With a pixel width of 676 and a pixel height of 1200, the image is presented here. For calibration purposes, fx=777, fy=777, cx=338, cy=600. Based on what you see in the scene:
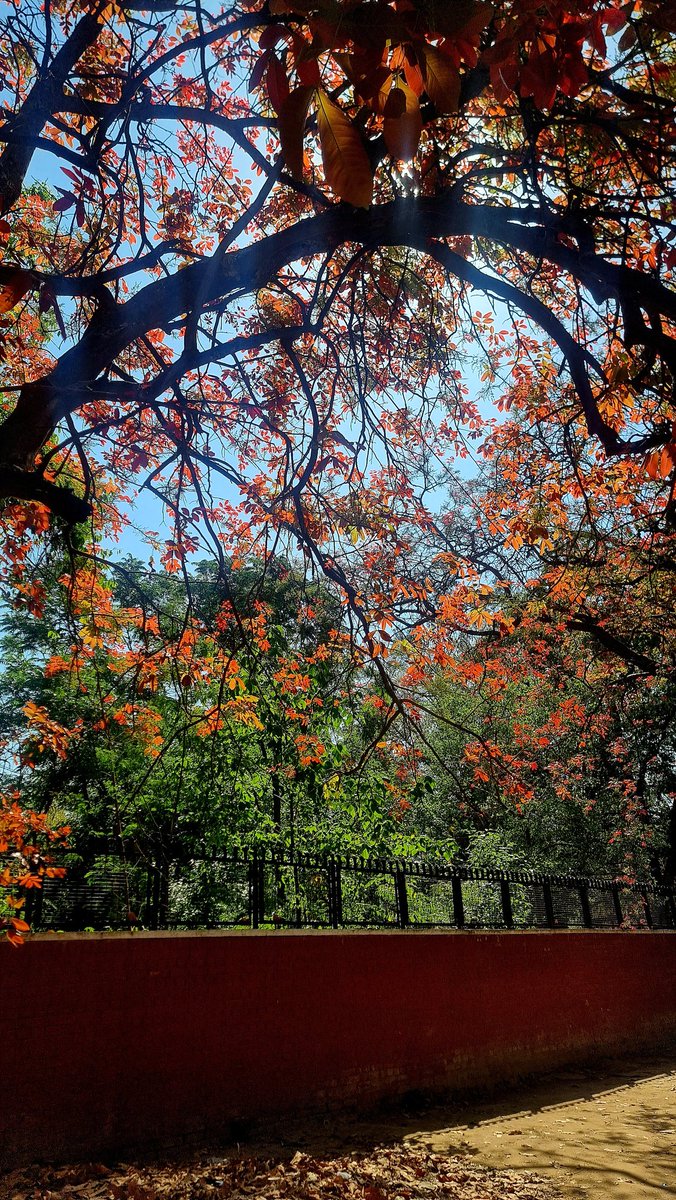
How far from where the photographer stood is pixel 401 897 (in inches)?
374

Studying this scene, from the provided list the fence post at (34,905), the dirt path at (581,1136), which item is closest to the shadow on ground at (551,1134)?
the dirt path at (581,1136)

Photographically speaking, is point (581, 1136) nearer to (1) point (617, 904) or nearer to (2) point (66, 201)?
(1) point (617, 904)

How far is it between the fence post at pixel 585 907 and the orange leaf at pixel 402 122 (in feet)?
45.6

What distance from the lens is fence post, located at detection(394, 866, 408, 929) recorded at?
941 centimetres

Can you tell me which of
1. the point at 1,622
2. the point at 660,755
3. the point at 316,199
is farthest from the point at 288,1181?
the point at 660,755

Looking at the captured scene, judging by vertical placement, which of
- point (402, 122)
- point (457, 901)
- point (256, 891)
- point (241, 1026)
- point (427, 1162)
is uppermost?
point (402, 122)

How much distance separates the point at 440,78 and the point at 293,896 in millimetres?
8585

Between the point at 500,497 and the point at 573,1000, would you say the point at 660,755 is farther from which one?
the point at 500,497

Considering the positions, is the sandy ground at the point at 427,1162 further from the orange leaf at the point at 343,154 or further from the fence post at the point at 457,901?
the orange leaf at the point at 343,154

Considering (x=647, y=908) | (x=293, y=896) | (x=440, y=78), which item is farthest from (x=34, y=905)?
(x=647, y=908)

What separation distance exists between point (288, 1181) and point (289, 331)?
5.71 metres

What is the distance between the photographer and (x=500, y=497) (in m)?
10.1

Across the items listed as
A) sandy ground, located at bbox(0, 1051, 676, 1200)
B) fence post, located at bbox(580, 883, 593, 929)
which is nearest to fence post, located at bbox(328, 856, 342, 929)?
sandy ground, located at bbox(0, 1051, 676, 1200)

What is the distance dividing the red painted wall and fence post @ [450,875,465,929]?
30 cm
